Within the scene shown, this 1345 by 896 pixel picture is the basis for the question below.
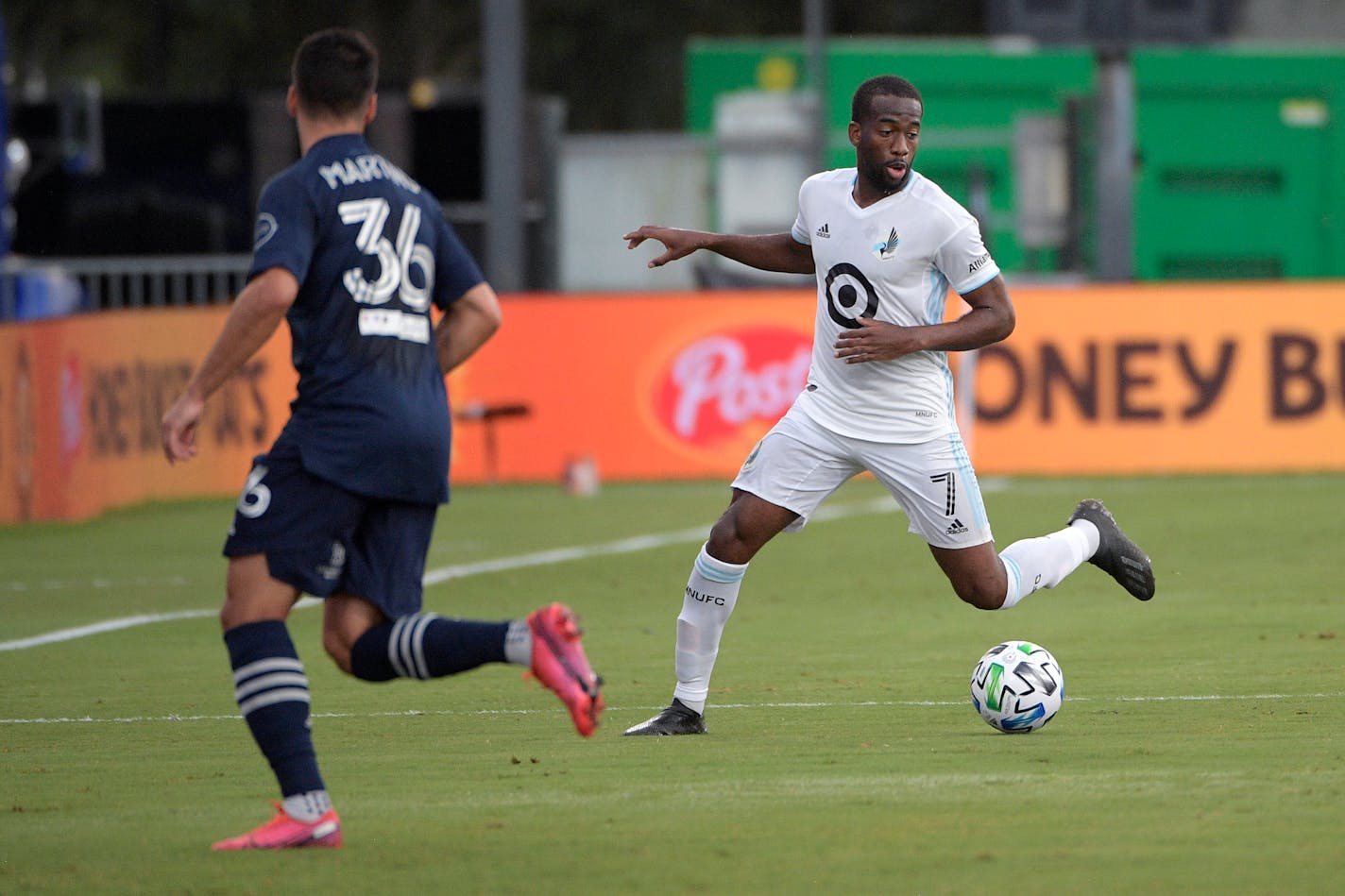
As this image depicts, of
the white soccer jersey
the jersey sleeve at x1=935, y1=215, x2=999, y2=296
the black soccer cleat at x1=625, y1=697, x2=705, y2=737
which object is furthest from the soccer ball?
the jersey sleeve at x1=935, y1=215, x2=999, y2=296

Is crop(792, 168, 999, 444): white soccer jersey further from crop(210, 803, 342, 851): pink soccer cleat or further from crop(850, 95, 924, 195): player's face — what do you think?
crop(210, 803, 342, 851): pink soccer cleat

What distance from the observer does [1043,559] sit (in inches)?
356

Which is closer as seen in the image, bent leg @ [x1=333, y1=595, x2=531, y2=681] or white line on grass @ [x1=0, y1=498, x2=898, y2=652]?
bent leg @ [x1=333, y1=595, x2=531, y2=681]

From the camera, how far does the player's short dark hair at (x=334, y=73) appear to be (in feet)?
21.5

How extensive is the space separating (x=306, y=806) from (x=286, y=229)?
151 centimetres

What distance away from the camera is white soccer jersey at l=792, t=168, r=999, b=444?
842 centimetres

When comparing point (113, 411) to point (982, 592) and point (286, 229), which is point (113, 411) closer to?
point (982, 592)

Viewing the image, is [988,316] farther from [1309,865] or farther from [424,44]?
[424,44]

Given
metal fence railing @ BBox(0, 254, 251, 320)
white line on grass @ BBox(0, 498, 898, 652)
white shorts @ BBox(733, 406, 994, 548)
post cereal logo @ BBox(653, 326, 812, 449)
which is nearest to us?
white shorts @ BBox(733, 406, 994, 548)

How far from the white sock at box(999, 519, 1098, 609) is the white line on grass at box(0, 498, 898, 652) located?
5219mm

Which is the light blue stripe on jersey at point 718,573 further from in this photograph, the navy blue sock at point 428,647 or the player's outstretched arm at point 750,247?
the navy blue sock at point 428,647

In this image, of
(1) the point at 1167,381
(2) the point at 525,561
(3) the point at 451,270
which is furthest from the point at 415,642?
(1) the point at 1167,381

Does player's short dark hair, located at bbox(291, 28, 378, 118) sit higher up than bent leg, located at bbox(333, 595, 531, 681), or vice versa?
player's short dark hair, located at bbox(291, 28, 378, 118)

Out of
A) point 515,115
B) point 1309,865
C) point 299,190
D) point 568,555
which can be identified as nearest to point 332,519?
point 299,190
